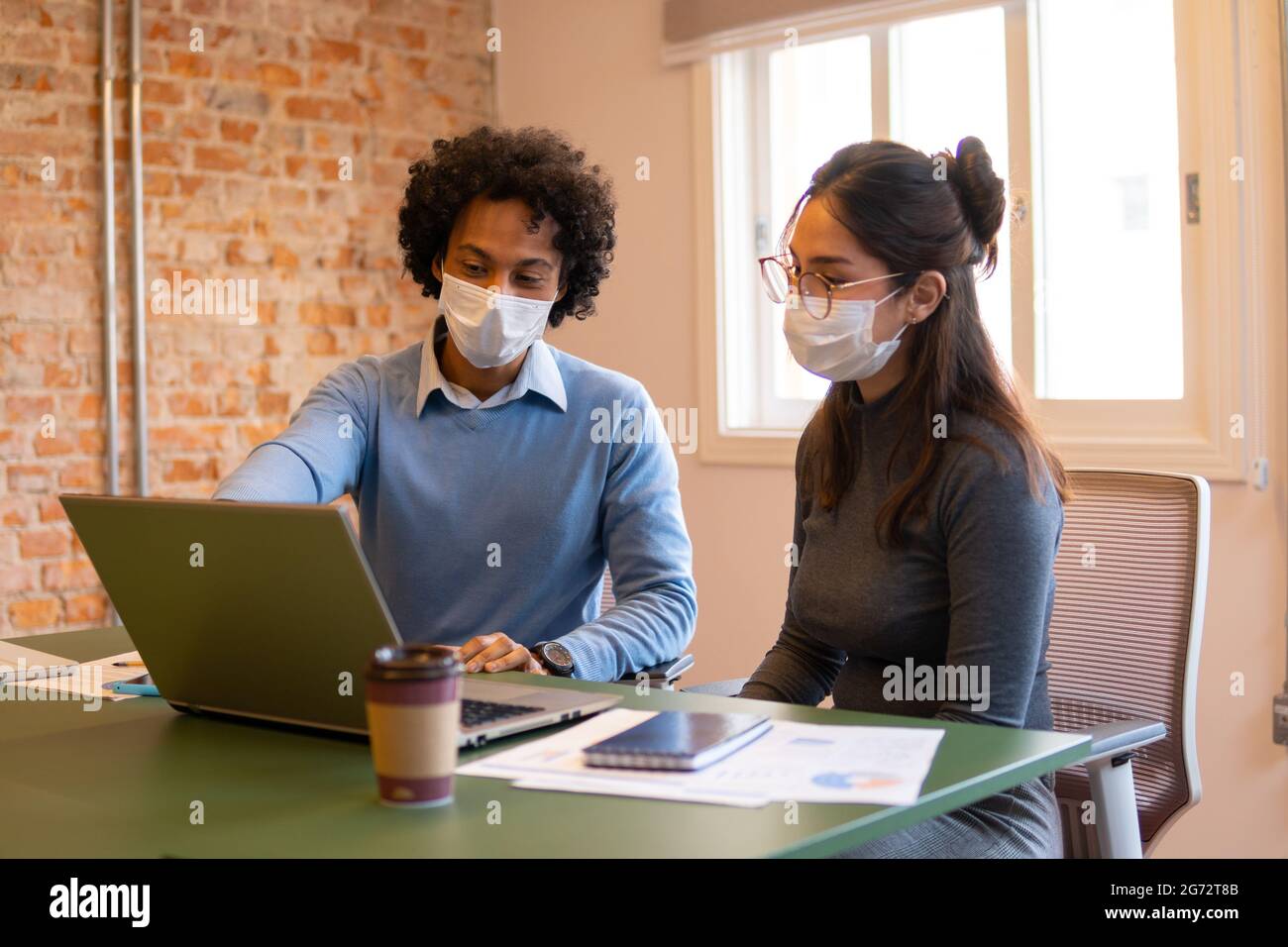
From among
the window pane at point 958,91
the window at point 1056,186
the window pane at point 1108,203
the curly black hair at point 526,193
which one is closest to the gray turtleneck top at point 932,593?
the curly black hair at point 526,193

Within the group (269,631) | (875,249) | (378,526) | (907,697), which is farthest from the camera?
(378,526)

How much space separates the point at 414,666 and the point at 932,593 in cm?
75

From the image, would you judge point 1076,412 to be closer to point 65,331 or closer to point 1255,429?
point 1255,429

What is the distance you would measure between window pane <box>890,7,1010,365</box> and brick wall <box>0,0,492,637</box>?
152cm

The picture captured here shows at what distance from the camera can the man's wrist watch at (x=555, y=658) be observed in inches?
70.2

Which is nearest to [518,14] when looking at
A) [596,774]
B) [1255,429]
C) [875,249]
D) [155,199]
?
[155,199]

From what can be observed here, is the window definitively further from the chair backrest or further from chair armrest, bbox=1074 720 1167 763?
chair armrest, bbox=1074 720 1167 763

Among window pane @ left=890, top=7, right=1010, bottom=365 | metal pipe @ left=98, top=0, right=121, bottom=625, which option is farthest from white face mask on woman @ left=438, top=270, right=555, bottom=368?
metal pipe @ left=98, top=0, right=121, bottom=625

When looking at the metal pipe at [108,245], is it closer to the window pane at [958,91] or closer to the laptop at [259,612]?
the window pane at [958,91]

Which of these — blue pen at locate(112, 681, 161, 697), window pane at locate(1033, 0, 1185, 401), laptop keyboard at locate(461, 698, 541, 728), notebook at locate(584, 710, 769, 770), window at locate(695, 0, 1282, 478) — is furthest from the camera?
window pane at locate(1033, 0, 1185, 401)

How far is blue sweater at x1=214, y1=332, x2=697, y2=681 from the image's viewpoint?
6.93 feet

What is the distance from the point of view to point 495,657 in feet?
5.67
